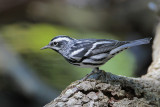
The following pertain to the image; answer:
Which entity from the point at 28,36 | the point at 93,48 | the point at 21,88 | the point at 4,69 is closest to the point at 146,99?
the point at 93,48

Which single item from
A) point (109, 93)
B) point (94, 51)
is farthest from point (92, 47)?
point (109, 93)

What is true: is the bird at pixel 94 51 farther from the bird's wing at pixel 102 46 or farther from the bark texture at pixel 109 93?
the bark texture at pixel 109 93

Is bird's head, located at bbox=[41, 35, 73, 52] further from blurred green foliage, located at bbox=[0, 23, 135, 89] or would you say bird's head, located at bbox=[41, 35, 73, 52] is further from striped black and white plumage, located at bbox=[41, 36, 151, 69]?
blurred green foliage, located at bbox=[0, 23, 135, 89]

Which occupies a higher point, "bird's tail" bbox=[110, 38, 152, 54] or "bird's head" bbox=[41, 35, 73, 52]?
"bird's head" bbox=[41, 35, 73, 52]

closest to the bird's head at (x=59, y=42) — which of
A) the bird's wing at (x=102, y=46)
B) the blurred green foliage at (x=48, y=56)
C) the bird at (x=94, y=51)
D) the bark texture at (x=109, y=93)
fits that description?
the bird at (x=94, y=51)

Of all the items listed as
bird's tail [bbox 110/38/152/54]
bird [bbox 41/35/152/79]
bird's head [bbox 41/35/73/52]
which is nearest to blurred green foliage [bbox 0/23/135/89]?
bird's head [bbox 41/35/73/52]

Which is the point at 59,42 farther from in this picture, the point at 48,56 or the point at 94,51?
the point at 48,56
